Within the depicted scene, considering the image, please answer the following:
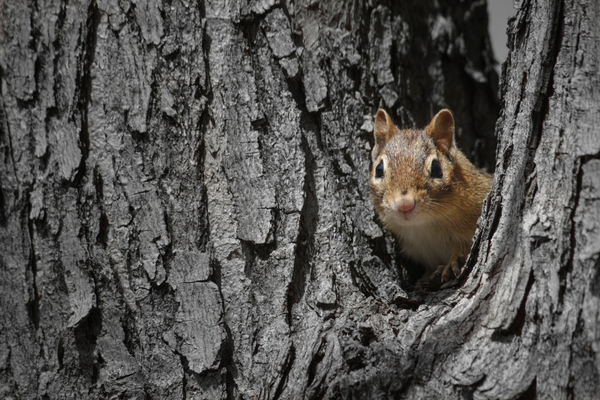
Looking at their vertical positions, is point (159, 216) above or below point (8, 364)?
above

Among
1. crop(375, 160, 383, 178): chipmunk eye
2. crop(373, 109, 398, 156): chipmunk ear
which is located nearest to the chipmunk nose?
crop(375, 160, 383, 178): chipmunk eye

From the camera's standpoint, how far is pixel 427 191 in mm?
2961

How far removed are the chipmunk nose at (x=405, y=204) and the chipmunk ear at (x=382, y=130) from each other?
0.48 m

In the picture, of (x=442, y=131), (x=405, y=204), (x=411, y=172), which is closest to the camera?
(x=405, y=204)

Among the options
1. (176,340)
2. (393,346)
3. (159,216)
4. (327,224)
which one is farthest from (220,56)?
(393,346)

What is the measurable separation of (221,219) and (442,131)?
5.37 feet

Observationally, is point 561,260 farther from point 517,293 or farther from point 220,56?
point 220,56

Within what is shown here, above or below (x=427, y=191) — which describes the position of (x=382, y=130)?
above

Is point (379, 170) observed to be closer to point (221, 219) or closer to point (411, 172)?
point (411, 172)

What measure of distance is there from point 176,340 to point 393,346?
929mm

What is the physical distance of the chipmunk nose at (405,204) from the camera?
2736mm

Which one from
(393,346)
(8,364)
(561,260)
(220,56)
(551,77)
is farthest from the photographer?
(220,56)

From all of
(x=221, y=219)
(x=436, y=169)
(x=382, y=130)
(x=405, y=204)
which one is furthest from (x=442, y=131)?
(x=221, y=219)

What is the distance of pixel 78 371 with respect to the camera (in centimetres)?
218
